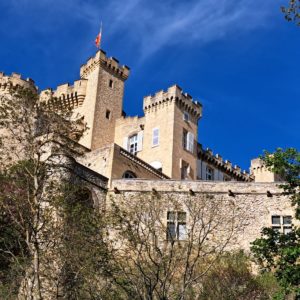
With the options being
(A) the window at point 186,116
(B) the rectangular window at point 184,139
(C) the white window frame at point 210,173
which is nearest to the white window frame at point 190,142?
(B) the rectangular window at point 184,139

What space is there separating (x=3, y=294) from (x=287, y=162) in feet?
32.2

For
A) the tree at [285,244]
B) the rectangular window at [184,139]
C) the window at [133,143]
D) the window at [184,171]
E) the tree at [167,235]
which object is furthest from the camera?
the window at [133,143]

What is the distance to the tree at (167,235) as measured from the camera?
62.3ft

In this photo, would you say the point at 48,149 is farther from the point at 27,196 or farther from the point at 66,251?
the point at 66,251

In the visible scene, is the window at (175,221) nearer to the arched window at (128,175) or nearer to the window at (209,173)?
the arched window at (128,175)

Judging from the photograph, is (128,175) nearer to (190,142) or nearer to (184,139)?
(184,139)

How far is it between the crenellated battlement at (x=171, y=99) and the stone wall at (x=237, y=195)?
44.3ft

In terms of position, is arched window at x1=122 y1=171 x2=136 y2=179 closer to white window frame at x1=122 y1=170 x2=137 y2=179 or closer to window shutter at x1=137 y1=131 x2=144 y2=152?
white window frame at x1=122 y1=170 x2=137 y2=179

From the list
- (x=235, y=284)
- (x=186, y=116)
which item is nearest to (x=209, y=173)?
(x=186, y=116)

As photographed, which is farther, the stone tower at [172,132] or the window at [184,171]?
the window at [184,171]

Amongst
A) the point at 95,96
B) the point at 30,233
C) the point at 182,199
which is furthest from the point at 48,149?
the point at 95,96

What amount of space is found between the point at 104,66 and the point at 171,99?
630cm

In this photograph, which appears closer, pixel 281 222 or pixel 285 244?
pixel 285 244

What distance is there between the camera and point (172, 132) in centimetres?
4128
